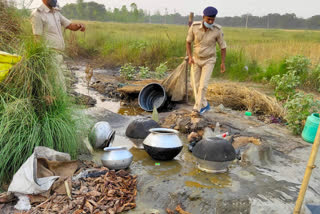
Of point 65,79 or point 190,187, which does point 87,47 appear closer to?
point 65,79

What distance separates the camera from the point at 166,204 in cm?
365

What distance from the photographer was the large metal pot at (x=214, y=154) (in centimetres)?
416

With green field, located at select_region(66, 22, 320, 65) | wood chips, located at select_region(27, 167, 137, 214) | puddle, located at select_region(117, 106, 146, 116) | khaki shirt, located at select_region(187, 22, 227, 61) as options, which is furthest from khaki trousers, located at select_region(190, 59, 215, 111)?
green field, located at select_region(66, 22, 320, 65)

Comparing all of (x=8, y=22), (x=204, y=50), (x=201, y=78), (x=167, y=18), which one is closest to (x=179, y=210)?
(x=201, y=78)

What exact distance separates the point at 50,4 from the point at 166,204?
4.23 meters

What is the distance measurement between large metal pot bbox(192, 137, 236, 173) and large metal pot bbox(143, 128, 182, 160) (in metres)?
0.38

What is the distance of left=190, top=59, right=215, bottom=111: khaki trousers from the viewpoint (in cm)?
683

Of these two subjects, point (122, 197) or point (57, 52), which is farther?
point (57, 52)

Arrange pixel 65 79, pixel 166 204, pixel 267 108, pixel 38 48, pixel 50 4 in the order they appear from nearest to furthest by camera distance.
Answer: pixel 166 204 < pixel 38 48 < pixel 65 79 < pixel 50 4 < pixel 267 108

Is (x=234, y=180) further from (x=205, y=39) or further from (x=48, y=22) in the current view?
(x=48, y=22)

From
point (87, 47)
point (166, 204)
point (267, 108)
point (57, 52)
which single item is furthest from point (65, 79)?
point (87, 47)

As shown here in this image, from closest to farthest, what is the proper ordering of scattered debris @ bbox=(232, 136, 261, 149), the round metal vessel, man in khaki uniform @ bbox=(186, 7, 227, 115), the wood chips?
the wood chips < scattered debris @ bbox=(232, 136, 261, 149) < man in khaki uniform @ bbox=(186, 7, 227, 115) < the round metal vessel

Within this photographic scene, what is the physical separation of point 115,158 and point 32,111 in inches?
49.9

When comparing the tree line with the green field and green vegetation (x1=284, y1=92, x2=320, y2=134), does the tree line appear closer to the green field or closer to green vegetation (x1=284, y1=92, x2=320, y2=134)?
the green field
